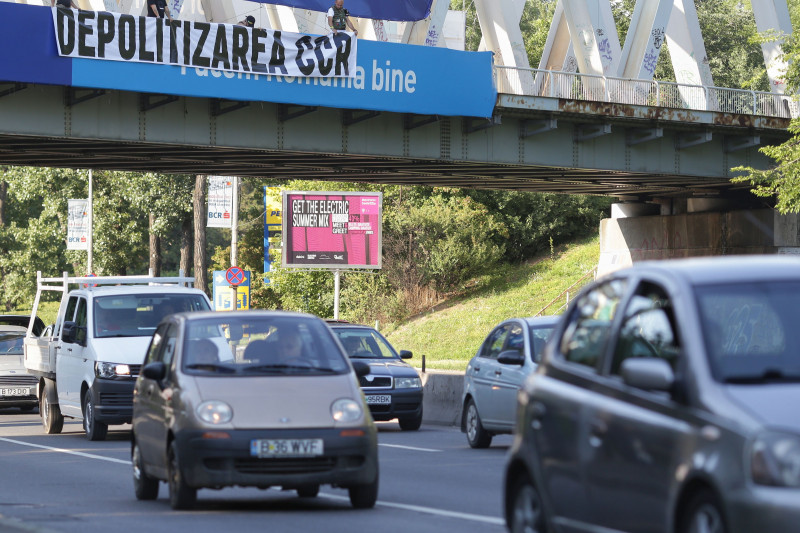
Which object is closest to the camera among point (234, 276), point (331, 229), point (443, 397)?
point (443, 397)

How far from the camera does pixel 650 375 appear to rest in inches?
238

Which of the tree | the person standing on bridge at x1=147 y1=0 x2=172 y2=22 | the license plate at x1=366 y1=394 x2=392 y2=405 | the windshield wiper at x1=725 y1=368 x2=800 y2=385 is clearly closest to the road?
the license plate at x1=366 y1=394 x2=392 y2=405

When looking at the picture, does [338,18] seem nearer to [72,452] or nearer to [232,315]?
[72,452]

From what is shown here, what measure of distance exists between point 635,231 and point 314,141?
54.5ft

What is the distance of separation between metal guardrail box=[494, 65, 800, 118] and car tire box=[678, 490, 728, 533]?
2750 cm

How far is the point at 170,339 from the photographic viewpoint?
→ 11.8 m

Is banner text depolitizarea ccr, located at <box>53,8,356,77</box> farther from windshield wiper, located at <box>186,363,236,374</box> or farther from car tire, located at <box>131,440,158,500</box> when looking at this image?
windshield wiper, located at <box>186,363,236,374</box>

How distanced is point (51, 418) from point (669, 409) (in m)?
16.6

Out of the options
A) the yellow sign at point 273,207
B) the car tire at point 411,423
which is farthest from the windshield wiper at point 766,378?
the yellow sign at point 273,207

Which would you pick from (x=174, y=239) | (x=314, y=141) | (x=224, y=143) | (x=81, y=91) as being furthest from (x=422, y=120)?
(x=174, y=239)

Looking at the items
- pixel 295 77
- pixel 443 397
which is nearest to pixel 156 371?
pixel 443 397

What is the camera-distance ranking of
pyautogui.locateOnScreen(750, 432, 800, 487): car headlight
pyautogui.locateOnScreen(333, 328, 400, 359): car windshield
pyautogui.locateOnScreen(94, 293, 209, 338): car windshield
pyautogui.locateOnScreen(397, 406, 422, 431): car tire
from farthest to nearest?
1. pyautogui.locateOnScreen(333, 328, 400, 359): car windshield
2. pyautogui.locateOnScreen(397, 406, 422, 431): car tire
3. pyautogui.locateOnScreen(94, 293, 209, 338): car windshield
4. pyautogui.locateOnScreen(750, 432, 800, 487): car headlight

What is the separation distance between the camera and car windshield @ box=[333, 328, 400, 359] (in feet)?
75.5

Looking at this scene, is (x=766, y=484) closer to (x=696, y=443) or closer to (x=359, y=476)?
(x=696, y=443)
